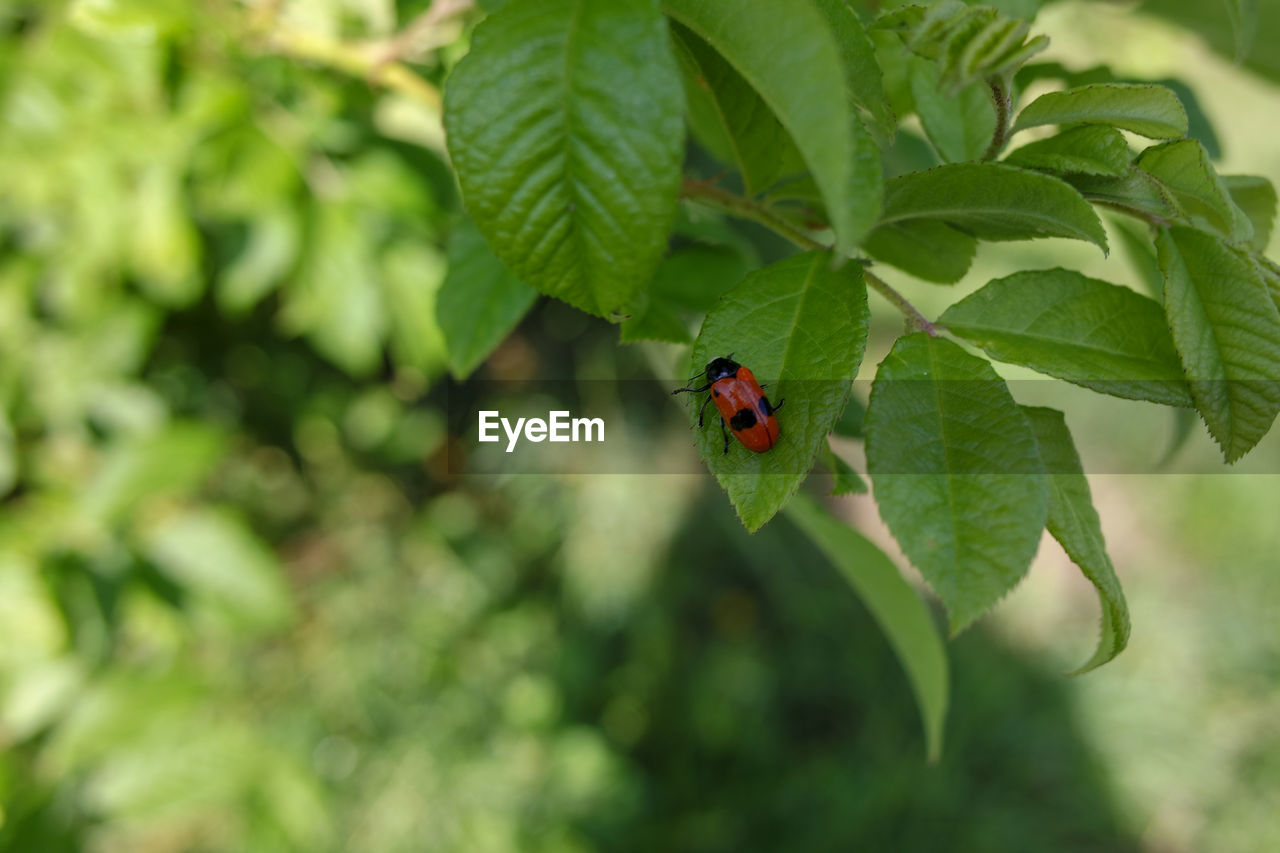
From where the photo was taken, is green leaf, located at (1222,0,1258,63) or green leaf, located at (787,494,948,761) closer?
green leaf, located at (1222,0,1258,63)

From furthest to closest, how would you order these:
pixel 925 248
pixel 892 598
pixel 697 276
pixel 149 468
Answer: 1. pixel 149 468
2. pixel 697 276
3. pixel 892 598
4. pixel 925 248

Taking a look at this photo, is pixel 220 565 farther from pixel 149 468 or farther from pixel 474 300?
pixel 474 300

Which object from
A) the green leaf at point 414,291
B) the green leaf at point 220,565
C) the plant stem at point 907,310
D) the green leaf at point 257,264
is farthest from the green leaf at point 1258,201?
the green leaf at point 220,565

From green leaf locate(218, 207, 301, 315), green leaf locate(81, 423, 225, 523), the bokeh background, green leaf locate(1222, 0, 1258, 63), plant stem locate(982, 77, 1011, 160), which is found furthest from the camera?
green leaf locate(81, 423, 225, 523)

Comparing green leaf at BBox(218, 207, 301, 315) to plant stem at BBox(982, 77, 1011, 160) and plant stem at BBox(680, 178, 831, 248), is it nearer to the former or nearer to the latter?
plant stem at BBox(680, 178, 831, 248)

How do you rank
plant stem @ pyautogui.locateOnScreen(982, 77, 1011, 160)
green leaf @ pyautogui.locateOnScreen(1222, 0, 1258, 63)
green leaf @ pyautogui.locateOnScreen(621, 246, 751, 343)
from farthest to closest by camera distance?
green leaf @ pyautogui.locateOnScreen(621, 246, 751, 343) → green leaf @ pyautogui.locateOnScreen(1222, 0, 1258, 63) → plant stem @ pyautogui.locateOnScreen(982, 77, 1011, 160)

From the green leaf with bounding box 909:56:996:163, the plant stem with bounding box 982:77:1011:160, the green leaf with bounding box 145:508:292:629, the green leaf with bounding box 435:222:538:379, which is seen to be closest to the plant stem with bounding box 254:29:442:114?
the green leaf with bounding box 435:222:538:379

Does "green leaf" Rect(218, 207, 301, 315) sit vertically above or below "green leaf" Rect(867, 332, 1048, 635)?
above

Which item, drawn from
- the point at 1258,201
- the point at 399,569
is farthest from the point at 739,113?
the point at 399,569
